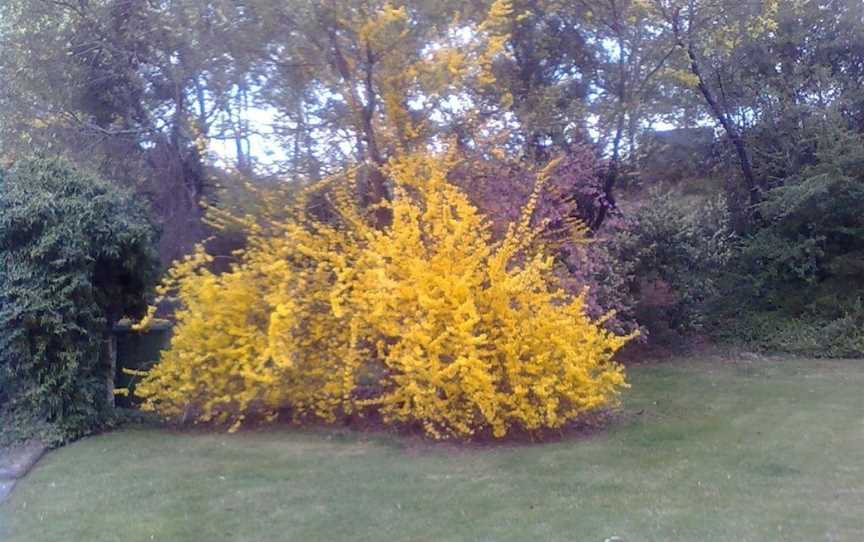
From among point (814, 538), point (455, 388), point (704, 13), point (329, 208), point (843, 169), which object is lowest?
point (814, 538)

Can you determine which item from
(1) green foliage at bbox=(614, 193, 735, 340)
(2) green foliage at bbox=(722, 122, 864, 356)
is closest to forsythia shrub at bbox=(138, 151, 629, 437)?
(1) green foliage at bbox=(614, 193, 735, 340)

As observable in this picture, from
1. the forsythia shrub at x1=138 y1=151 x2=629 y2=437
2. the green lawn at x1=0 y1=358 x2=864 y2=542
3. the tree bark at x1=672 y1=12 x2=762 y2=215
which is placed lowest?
the green lawn at x1=0 y1=358 x2=864 y2=542

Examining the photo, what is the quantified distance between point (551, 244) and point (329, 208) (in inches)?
127

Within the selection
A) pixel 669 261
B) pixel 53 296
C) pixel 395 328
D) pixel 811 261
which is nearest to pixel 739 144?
pixel 811 261

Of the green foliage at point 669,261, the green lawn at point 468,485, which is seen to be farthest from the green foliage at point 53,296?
the green foliage at point 669,261

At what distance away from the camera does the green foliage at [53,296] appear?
11.1 meters

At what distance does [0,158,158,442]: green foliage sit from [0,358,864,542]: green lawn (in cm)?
61

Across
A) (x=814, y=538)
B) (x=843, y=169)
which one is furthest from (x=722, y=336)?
(x=814, y=538)

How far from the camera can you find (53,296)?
443 inches

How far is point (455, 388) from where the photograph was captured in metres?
10.7

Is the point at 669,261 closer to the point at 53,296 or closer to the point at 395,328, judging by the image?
the point at 395,328

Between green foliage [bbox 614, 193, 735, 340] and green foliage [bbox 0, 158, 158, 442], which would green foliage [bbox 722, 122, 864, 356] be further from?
green foliage [bbox 0, 158, 158, 442]

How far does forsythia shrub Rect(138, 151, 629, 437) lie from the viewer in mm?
10703

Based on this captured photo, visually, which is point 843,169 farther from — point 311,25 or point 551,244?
point 311,25
